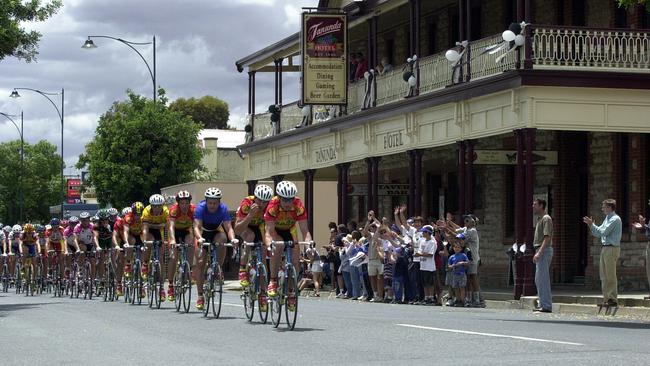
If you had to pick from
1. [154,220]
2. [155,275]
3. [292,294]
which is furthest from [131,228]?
[292,294]

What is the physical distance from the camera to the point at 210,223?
20.5 metres

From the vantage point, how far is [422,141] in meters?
33.4

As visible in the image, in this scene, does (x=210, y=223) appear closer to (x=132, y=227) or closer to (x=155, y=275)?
(x=155, y=275)

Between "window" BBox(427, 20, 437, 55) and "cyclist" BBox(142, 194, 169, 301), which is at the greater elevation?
"window" BBox(427, 20, 437, 55)

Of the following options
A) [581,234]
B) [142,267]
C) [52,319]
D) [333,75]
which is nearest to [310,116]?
[333,75]

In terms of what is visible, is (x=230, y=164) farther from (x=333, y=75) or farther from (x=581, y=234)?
(x=581, y=234)

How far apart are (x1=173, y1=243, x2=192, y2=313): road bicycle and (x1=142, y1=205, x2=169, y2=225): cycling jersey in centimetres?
203

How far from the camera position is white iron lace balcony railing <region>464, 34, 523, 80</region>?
91.9 ft

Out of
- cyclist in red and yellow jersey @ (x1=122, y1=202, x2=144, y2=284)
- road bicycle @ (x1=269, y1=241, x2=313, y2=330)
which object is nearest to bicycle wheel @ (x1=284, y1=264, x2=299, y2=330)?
road bicycle @ (x1=269, y1=241, x2=313, y2=330)

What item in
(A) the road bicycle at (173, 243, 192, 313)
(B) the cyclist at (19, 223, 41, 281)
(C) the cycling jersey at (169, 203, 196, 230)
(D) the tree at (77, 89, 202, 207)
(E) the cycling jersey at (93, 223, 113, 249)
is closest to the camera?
(A) the road bicycle at (173, 243, 192, 313)

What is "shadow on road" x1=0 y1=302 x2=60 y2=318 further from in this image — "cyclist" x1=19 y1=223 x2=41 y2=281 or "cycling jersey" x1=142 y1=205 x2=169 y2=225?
"cyclist" x1=19 y1=223 x2=41 y2=281

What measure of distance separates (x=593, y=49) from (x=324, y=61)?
12344 millimetres

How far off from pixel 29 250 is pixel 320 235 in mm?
22082

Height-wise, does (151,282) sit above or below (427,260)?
below
